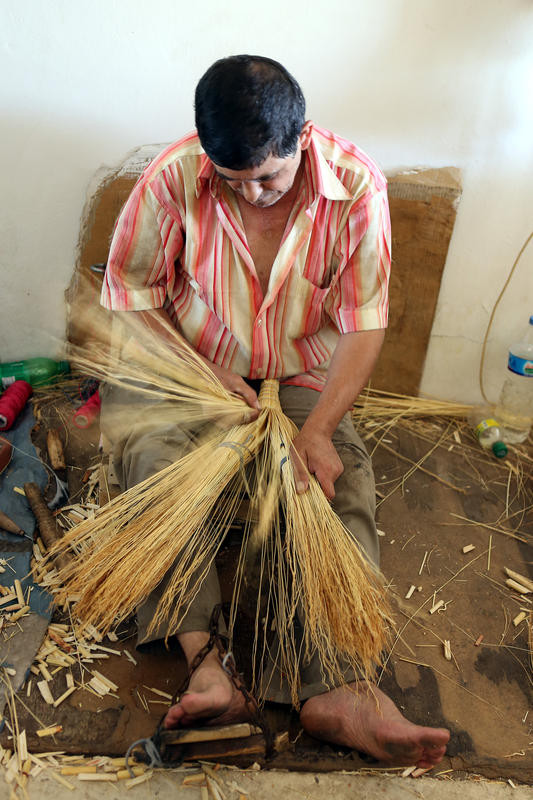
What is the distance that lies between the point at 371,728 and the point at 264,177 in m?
1.14

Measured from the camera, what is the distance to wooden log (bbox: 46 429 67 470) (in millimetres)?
2135

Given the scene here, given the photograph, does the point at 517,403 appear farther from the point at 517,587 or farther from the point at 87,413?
the point at 87,413

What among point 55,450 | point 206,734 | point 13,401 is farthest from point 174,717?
point 13,401

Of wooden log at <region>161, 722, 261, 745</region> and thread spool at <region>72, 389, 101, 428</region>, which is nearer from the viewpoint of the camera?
wooden log at <region>161, 722, 261, 745</region>

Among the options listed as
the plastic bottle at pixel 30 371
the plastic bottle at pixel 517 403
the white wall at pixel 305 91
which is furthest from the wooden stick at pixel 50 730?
the plastic bottle at pixel 517 403

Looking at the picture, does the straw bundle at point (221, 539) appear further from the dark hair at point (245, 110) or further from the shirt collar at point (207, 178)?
the dark hair at point (245, 110)

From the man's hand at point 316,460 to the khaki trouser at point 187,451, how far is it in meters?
0.06

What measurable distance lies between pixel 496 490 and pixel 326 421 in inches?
37.5

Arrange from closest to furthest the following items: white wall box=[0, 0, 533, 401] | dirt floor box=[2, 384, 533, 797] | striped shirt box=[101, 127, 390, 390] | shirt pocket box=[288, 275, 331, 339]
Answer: dirt floor box=[2, 384, 533, 797] < striped shirt box=[101, 127, 390, 390] < shirt pocket box=[288, 275, 331, 339] < white wall box=[0, 0, 533, 401]

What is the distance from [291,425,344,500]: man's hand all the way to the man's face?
0.56m

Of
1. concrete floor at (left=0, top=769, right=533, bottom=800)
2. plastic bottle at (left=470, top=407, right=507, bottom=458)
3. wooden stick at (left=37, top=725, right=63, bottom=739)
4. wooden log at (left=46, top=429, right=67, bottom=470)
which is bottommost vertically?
concrete floor at (left=0, top=769, right=533, bottom=800)

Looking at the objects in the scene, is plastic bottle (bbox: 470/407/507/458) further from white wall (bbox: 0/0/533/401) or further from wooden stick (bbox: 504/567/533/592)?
wooden stick (bbox: 504/567/533/592)

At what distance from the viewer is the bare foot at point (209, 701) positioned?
1.27 meters

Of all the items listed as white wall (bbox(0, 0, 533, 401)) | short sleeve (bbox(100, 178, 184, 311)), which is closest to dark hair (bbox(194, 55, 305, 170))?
short sleeve (bbox(100, 178, 184, 311))
